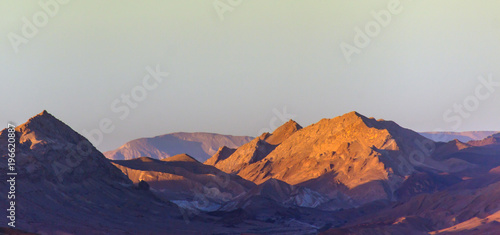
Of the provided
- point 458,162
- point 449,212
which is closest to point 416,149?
point 458,162

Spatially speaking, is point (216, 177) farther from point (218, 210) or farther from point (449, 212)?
point (449, 212)

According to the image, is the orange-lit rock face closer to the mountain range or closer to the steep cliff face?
the mountain range

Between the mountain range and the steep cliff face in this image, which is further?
the mountain range

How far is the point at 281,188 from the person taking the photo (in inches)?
6078

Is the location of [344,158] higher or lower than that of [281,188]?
higher

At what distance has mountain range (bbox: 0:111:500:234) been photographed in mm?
109938

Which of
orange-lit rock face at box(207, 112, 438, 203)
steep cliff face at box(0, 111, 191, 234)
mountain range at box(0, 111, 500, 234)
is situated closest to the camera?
steep cliff face at box(0, 111, 191, 234)

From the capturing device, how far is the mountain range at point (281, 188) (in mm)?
109938

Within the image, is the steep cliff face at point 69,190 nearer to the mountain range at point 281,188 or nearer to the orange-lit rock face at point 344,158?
the mountain range at point 281,188

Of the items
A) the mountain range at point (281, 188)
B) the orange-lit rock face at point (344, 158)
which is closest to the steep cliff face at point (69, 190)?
the mountain range at point (281, 188)

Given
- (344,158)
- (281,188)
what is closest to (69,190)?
(281,188)

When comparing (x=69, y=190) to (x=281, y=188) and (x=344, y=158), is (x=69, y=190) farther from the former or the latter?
(x=344, y=158)

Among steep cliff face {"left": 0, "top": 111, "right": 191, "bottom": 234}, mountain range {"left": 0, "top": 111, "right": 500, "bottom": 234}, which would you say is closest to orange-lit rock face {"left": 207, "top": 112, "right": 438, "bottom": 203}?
mountain range {"left": 0, "top": 111, "right": 500, "bottom": 234}

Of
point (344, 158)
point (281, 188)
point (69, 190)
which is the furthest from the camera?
point (344, 158)
